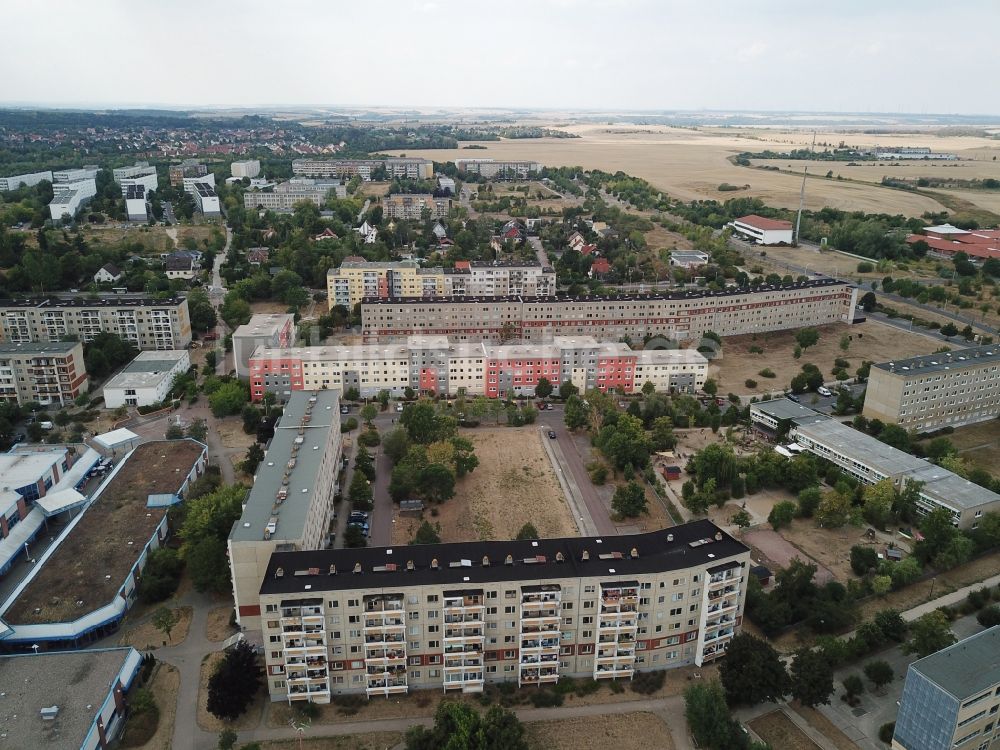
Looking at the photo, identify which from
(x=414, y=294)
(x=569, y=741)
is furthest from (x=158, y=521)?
(x=414, y=294)

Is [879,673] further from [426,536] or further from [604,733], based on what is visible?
[426,536]

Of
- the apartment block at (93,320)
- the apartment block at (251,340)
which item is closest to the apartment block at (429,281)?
the apartment block at (251,340)

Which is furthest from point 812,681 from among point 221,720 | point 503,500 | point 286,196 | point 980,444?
point 286,196

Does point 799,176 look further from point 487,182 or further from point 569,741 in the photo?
point 569,741

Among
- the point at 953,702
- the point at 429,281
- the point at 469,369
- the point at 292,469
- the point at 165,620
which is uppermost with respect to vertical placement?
the point at 292,469

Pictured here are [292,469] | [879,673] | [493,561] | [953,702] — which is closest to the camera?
[953,702]
